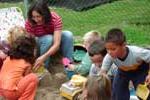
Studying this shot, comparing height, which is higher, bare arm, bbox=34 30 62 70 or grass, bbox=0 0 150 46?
bare arm, bbox=34 30 62 70

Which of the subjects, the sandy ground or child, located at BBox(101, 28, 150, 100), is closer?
child, located at BBox(101, 28, 150, 100)

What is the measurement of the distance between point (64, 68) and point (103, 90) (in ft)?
Result: 7.45

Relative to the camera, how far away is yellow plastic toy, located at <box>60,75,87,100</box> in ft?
17.3

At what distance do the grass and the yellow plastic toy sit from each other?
80.3 inches

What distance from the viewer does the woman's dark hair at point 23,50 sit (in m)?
4.71

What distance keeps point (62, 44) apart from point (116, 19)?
10.6ft

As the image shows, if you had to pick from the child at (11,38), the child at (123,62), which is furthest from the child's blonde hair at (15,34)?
the child at (123,62)

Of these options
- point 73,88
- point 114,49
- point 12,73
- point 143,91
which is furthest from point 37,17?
point 143,91

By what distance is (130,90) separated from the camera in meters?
5.15

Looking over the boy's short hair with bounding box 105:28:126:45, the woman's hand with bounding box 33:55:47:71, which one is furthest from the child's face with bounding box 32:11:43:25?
the boy's short hair with bounding box 105:28:126:45

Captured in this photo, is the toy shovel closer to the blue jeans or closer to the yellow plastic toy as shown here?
the yellow plastic toy

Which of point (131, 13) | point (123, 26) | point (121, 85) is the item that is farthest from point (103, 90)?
point (131, 13)

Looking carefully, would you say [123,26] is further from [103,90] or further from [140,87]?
[103,90]

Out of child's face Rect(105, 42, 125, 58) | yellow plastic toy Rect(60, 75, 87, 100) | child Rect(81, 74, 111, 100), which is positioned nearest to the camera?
child Rect(81, 74, 111, 100)
